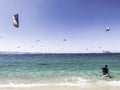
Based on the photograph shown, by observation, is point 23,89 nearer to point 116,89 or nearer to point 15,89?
point 15,89

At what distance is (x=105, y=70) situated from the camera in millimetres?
21000

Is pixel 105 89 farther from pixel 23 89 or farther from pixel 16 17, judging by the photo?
pixel 16 17

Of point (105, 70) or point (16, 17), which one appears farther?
point (105, 70)

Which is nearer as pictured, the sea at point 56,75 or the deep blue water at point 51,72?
the sea at point 56,75

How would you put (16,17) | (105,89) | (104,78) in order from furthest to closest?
(104,78) → (105,89) → (16,17)

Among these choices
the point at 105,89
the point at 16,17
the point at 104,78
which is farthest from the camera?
the point at 104,78

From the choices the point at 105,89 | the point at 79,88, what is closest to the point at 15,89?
the point at 79,88

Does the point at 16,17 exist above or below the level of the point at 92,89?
above

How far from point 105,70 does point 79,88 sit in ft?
22.4

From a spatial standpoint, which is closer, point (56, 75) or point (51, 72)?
point (56, 75)

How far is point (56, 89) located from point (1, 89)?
2.44m

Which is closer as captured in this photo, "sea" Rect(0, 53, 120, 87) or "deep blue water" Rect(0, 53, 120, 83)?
"sea" Rect(0, 53, 120, 87)

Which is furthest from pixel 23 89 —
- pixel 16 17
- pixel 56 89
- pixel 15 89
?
pixel 16 17

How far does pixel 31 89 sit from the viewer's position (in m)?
14.3
